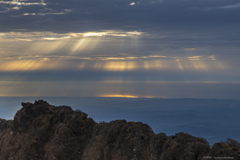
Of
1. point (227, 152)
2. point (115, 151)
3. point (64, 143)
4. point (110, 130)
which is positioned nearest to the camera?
point (227, 152)

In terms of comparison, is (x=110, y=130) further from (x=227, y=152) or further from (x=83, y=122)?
(x=227, y=152)

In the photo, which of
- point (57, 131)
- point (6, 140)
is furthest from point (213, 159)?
point (6, 140)

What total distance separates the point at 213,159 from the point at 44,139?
16.8 meters

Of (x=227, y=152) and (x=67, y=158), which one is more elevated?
(x=227, y=152)

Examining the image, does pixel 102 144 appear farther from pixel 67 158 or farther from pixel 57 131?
pixel 57 131

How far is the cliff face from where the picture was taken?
17672 millimetres

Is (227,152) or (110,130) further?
(110,130)

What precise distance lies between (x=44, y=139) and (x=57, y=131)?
165 centimetres

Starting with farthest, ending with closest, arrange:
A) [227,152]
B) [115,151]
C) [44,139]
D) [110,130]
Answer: [44,139] < [110,130] < [115,151] < [227,152]

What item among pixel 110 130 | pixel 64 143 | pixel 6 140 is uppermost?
pixel 110 130

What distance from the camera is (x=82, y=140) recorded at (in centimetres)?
2469

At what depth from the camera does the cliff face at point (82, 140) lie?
1767cm

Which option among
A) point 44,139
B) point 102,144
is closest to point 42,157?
point 44,139

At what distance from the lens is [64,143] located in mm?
24281
